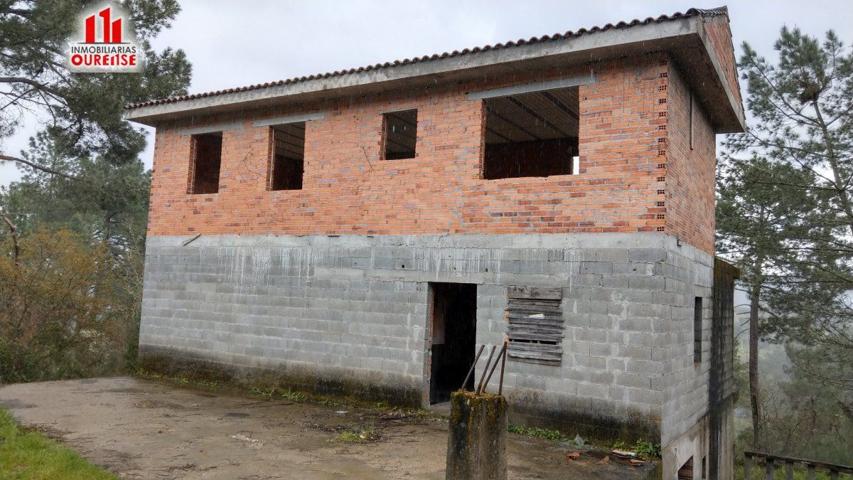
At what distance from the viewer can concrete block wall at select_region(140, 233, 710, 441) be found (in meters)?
7.39

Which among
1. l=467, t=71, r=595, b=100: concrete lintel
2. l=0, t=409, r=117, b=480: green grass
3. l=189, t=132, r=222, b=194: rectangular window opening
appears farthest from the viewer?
l=189, t=132, r=222, b=194: rectangular window opening

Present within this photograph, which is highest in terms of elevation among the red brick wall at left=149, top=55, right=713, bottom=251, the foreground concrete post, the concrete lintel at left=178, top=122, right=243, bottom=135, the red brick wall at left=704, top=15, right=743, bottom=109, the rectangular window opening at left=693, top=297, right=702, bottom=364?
the red brick wall at left=704, top=15, right=743, bottom=109

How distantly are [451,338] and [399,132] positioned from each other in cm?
435

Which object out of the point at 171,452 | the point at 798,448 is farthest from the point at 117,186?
the point at 798,448

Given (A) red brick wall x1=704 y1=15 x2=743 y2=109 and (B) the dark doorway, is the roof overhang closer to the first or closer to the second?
(A) red brick wall x1=704 y1=15 x2=743 y2=109

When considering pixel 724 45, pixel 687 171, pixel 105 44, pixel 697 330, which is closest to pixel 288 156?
pixel 105 44

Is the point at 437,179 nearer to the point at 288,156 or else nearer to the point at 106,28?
the point at 288,156

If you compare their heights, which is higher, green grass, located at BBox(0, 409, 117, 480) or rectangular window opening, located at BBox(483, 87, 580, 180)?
rectangular window opening, located at BBox(483, 87, 580, 180)

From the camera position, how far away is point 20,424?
298 inches

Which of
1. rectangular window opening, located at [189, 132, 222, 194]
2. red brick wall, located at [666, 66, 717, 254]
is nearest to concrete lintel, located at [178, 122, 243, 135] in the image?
rectangular window opening, located at [189, 132, 222, 194]

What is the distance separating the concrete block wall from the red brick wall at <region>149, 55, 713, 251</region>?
11.7 inches

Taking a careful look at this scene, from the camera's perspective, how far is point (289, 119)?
420 inches

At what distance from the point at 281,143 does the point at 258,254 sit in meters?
3.45

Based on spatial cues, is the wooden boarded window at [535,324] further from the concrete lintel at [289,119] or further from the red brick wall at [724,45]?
the concrete lintel at [289,119]
